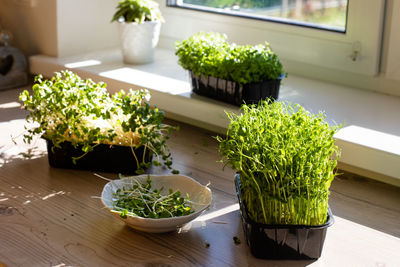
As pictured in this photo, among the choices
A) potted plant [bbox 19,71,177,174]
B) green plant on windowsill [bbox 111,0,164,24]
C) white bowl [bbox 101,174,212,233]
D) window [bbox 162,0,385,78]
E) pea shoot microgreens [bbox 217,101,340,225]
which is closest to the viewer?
pea shoot microgreens [bbox 217,101,340,225]

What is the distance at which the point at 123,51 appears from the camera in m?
2.06

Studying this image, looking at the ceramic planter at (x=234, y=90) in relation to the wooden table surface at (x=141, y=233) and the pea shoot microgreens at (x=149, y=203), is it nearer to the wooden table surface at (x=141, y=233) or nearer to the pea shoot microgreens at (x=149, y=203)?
the wooden table surface at (x=141, y=233)

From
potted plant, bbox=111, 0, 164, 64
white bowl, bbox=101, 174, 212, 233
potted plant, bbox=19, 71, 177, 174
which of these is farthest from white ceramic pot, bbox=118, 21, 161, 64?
white bowl, bbox=101, 174, 212, 233

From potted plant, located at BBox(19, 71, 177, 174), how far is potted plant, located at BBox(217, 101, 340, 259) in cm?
32

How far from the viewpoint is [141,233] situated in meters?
1.18

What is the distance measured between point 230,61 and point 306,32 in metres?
0.46

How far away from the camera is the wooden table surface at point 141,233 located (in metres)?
1.09

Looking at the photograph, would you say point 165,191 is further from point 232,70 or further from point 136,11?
point 136,11

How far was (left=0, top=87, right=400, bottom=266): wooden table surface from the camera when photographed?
1090 millimetres

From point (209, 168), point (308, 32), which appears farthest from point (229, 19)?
point (209, 168)

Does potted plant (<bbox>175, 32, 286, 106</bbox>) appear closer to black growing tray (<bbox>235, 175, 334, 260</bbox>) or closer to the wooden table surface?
the wooden table surface

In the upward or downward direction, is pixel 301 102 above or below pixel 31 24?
below

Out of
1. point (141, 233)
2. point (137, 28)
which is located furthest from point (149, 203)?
point (137, 28)

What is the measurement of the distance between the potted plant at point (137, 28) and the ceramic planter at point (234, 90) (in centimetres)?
39
